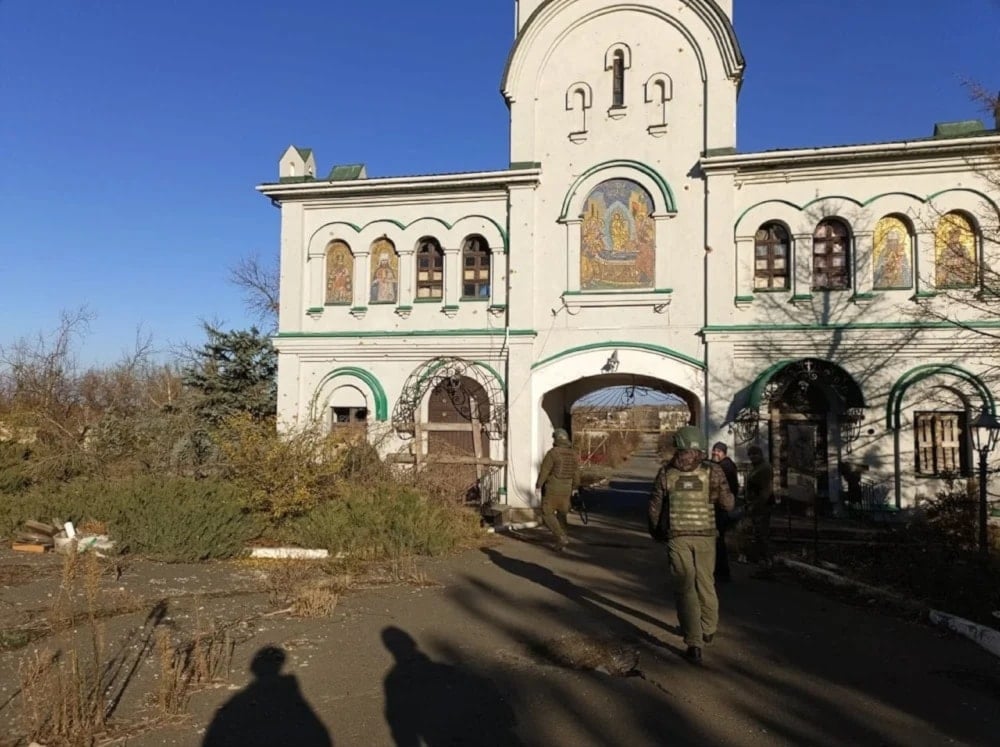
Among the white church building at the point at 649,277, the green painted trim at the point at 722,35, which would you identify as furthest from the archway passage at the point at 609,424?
the green painted trim at the point at 722,35

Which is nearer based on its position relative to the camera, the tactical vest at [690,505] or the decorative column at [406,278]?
the tactical vest at [690,505]

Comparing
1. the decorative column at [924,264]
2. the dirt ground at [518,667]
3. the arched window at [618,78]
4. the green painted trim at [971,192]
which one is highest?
the arched window at [618,78]

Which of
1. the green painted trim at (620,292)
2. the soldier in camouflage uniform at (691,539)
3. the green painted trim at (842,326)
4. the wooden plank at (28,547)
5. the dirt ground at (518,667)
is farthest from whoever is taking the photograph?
the green painted trim at (620,292)

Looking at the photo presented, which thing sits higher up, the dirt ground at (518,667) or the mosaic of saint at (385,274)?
the mosaic of saint at (385,274)

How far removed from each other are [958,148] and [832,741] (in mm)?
14071

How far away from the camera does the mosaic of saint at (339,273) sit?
18406 millimetres

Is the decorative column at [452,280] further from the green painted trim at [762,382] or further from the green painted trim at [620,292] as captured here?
the green painted trim at [762,382]

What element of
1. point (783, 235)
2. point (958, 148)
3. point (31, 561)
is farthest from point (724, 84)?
point (31, 561)

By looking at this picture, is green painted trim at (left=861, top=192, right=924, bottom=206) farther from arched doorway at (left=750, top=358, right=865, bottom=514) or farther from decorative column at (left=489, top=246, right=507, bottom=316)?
decorative column at (left=489, top=246, right=507, bottom=316)

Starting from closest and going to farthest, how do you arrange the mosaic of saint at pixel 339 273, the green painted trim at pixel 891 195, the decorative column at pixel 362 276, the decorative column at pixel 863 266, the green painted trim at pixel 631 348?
1. the green painted trim at pixel 891 195
2. the decorative column at pixel 863 266
3. the green painted trim at pixel 631 348
4. the decorative column at pixel 362 276
5. the mosaic of saint at pixel 339 273

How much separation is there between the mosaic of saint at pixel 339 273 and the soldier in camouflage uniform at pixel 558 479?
833 centimetres

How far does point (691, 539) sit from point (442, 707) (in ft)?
8.24

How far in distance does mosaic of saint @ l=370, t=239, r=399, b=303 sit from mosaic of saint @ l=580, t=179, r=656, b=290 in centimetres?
462

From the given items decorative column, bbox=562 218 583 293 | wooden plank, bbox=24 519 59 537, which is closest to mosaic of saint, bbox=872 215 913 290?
decorative column, bbox=562 218 583 293
